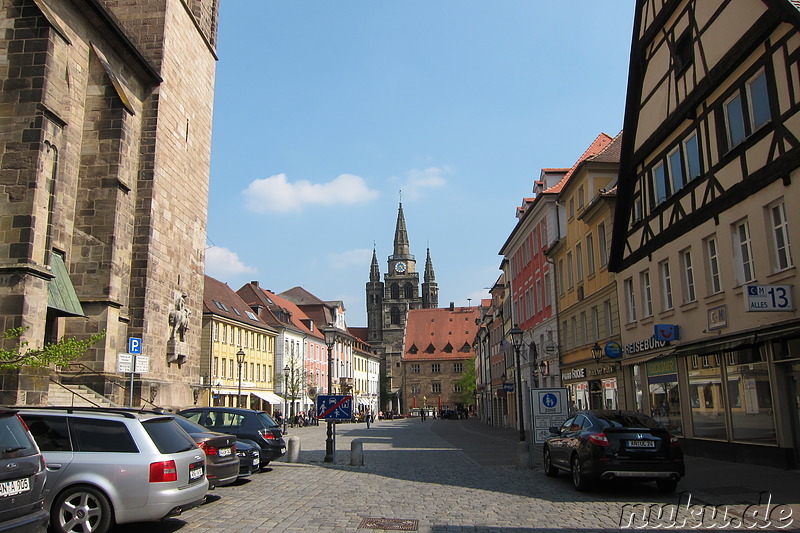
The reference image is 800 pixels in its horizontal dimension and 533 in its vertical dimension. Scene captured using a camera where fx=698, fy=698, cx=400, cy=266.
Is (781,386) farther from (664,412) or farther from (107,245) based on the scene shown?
(107,245)

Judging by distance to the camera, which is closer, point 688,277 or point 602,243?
point 688,277

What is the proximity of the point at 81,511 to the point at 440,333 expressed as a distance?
116 meters

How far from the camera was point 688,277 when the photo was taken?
62.3 feet

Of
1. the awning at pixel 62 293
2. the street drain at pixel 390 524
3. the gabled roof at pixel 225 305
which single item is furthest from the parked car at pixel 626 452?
the gabled roof at pixel 225 305

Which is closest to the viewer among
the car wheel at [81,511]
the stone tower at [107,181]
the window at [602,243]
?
the car wheel at [81,511]

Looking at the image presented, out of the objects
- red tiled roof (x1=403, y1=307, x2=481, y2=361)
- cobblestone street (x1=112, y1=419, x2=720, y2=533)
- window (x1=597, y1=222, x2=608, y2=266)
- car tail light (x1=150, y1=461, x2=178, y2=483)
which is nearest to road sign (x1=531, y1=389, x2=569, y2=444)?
cobblestone street (x1=112, y1=419, x2=720, y2=533)

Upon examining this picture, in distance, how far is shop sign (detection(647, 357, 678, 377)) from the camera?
19.8 metres

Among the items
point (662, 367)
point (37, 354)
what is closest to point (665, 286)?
point (662, 367)

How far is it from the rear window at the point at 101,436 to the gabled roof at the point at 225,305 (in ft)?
145

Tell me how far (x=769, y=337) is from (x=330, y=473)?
10.3m

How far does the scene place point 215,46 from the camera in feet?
108

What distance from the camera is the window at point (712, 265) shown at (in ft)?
57.1

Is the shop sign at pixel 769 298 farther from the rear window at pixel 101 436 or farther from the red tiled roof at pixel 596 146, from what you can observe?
the red tiled roof at pixel 596 146

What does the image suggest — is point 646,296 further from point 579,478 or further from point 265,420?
point 265,420
